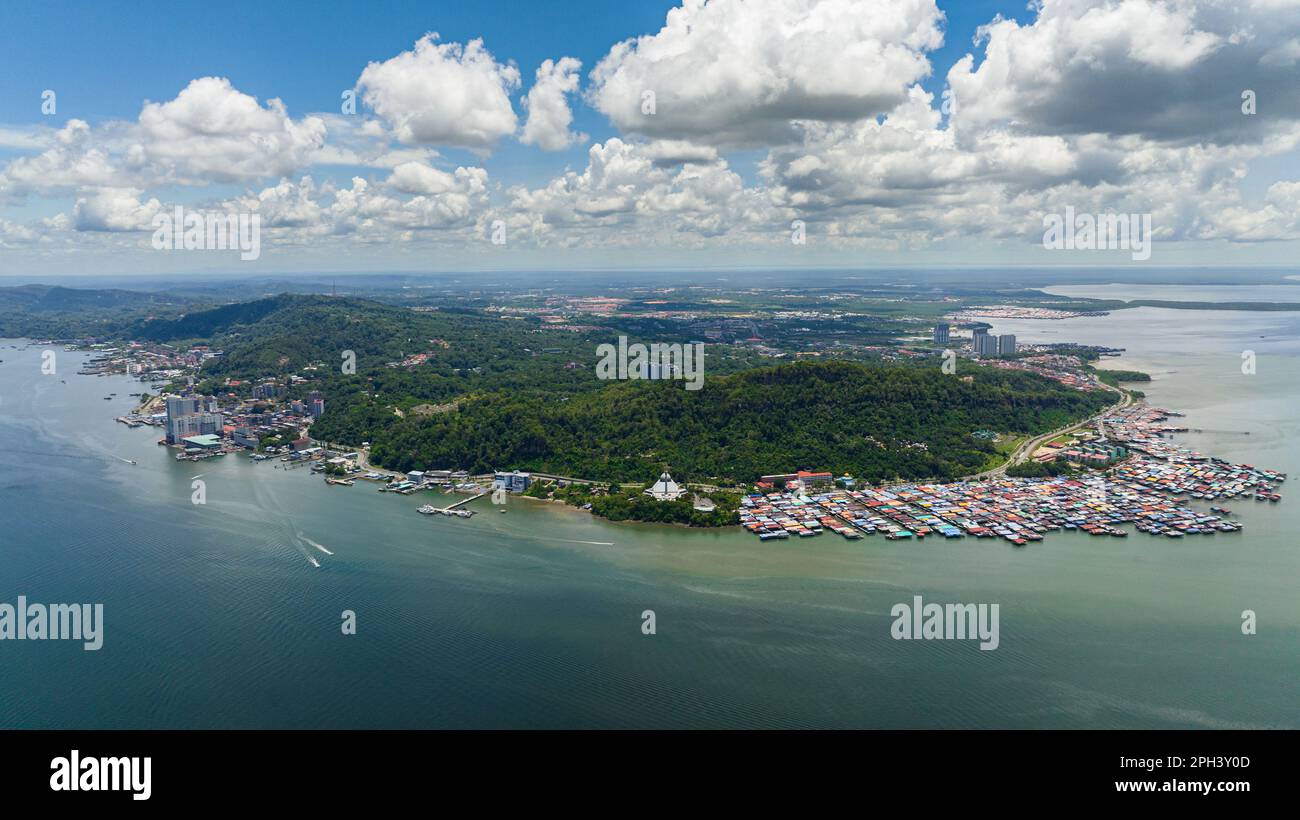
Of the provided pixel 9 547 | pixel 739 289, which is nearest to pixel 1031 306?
pixel 739 289

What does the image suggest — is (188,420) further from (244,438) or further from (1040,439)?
(1040,439)

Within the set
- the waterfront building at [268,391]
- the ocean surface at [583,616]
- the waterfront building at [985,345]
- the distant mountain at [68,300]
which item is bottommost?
the ocean surface at [583,616]

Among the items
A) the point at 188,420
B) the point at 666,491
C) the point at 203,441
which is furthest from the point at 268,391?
the point at 666,491

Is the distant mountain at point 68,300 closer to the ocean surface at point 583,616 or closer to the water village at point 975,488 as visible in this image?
the water village at point 975,488

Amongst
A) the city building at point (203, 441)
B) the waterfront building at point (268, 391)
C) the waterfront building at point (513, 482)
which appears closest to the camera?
the waterfront building at point (513, 482)

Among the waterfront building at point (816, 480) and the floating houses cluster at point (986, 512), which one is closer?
the floating houses cluster at point (986, 512)

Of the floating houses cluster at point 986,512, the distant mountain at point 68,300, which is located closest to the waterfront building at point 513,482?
the floating houses cluster at point 986,512

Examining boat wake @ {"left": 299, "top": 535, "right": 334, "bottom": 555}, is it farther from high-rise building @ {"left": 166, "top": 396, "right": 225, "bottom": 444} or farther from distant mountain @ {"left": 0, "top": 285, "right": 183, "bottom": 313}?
distant mountain @ {"left": 0, "top": 285, "right": 183, "bottom": 313}
